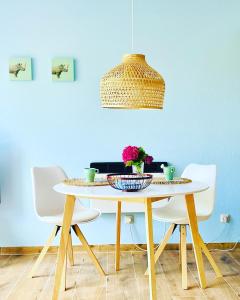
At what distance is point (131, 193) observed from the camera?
225 cm

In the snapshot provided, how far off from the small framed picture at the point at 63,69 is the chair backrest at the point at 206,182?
1.33 meters

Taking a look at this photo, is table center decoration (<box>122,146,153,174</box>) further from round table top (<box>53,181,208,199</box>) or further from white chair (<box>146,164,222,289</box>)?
white chair (<box>146,164,222,289</box>)

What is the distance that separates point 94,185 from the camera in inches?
98.3

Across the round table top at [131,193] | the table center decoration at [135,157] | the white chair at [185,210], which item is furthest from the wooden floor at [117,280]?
the table center decoration at [135,157]

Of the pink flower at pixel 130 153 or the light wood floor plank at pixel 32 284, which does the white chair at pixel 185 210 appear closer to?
the pink flower at pixel 130 153

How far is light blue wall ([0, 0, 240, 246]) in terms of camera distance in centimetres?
338

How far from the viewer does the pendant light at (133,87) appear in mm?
2395

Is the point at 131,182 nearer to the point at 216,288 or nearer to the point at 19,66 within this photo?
the point at 216,288

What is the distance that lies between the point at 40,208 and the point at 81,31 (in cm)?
161

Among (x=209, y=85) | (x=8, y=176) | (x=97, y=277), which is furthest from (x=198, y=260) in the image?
(x=8, y=176)

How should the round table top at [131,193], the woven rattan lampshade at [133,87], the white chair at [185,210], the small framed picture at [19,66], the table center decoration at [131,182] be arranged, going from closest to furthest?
the round table top at [131,193], the table center decoration at [131,182], the woven rattan lampshade at [133,87], the white chair at [185,210], the small framed picture at [19,66]

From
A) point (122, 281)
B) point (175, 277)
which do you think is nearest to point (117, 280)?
point (122, 281)

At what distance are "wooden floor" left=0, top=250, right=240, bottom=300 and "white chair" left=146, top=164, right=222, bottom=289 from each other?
13cm

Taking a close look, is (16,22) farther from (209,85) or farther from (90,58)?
(209,85)
